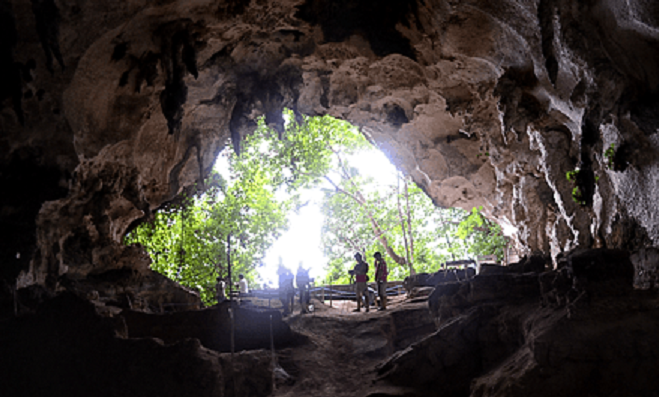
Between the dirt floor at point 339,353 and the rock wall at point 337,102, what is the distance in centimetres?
510

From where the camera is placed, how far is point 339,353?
1125 centimetres

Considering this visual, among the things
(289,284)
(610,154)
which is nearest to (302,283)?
(289,284)

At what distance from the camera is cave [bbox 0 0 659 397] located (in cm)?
683

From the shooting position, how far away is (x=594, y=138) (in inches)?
349

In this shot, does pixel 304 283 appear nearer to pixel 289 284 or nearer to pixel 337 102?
pixel 289 284

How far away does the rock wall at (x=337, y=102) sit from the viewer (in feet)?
27.0

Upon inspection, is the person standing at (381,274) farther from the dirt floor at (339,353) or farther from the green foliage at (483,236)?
the green foliage at (483,236)

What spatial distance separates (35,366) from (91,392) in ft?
2.94

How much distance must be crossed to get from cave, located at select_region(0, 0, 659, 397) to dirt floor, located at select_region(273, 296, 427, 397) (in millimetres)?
73

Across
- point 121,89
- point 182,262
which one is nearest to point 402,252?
point 182,262

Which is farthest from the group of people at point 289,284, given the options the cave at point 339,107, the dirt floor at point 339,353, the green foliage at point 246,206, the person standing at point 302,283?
the green foliage at point 246,206

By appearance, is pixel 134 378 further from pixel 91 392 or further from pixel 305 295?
pixel 305 295

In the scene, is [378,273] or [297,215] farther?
[297,215]

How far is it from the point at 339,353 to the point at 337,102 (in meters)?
8.31
